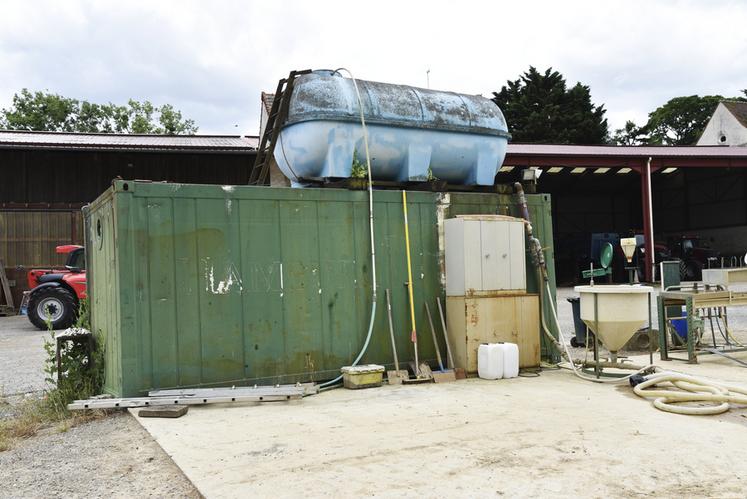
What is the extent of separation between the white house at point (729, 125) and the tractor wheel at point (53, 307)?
117ft

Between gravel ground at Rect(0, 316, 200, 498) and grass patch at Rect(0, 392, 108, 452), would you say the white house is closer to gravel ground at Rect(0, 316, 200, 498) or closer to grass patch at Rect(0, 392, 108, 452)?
grass patch at Rect(0, 392, 108, 452)

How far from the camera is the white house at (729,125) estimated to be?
1415 inches

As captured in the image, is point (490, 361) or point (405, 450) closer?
point (405, 450)

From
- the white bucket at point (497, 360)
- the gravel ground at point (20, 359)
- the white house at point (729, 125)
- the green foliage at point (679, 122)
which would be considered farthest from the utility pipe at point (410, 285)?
the green foliage at point (679, 122)

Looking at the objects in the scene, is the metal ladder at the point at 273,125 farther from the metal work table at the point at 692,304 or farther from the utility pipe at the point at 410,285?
the metal work table at the point at 692,304

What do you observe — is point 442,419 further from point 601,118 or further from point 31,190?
point 601,118

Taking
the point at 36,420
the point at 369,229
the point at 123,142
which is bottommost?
the point at 36,420

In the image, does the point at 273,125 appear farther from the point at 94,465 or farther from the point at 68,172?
the point at 68,172

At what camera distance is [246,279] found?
6.54 meters

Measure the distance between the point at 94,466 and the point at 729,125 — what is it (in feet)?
134

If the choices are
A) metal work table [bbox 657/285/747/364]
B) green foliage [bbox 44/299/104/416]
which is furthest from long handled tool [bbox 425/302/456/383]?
green foliage [bbox 44/299/104/416]

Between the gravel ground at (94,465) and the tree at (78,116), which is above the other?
the tree at (78,116)

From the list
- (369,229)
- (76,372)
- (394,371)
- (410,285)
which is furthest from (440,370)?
(76,372)

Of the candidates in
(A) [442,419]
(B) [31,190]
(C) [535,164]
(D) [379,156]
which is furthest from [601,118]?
(A) [442,419]
